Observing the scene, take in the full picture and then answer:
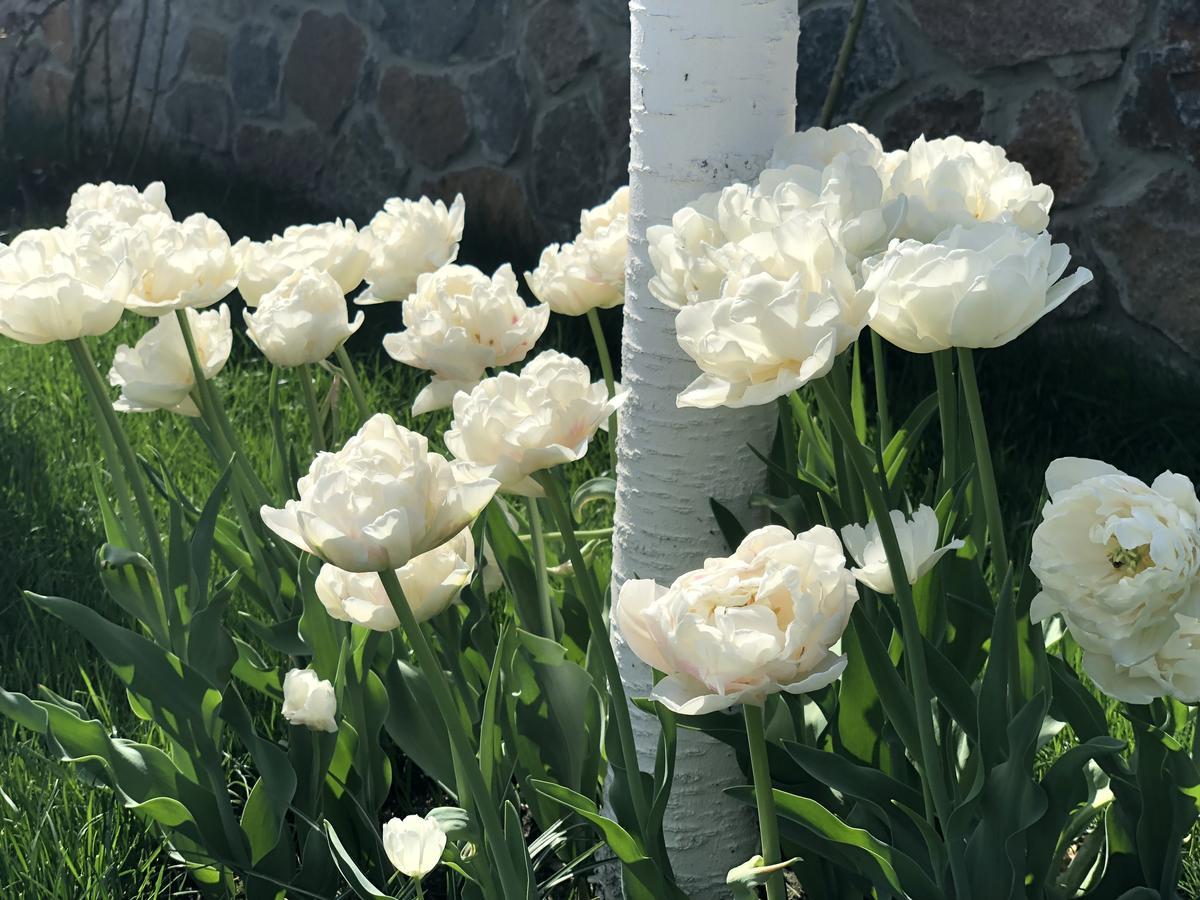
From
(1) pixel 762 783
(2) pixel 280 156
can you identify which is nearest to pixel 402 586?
(1) pixel 762 783

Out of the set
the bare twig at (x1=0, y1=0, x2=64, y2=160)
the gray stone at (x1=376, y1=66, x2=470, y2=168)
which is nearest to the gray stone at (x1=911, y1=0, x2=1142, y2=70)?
the gray stone at (x1=376, y1=66, x2=470, y2=168)

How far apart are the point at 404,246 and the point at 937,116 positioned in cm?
151

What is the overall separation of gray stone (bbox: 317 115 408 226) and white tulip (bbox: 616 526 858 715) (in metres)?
2.99

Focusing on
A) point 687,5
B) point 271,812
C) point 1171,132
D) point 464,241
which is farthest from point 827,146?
point 464,241

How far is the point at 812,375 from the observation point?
0.79 m

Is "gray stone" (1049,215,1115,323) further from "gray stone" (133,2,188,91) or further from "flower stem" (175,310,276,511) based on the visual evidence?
"gray stone" (133,2,188,91)

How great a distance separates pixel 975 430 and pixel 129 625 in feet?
4.22

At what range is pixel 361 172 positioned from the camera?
375 cm

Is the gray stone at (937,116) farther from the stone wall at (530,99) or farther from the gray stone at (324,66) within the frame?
the gray stone at (324,66)

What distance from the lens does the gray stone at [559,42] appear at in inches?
122

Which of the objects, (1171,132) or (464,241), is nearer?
(1171,132)

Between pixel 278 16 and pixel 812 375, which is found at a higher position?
pixel 812 375

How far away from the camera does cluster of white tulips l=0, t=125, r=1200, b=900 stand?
0.82 meters

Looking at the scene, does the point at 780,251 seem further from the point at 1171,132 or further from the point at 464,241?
the point at 464,241
